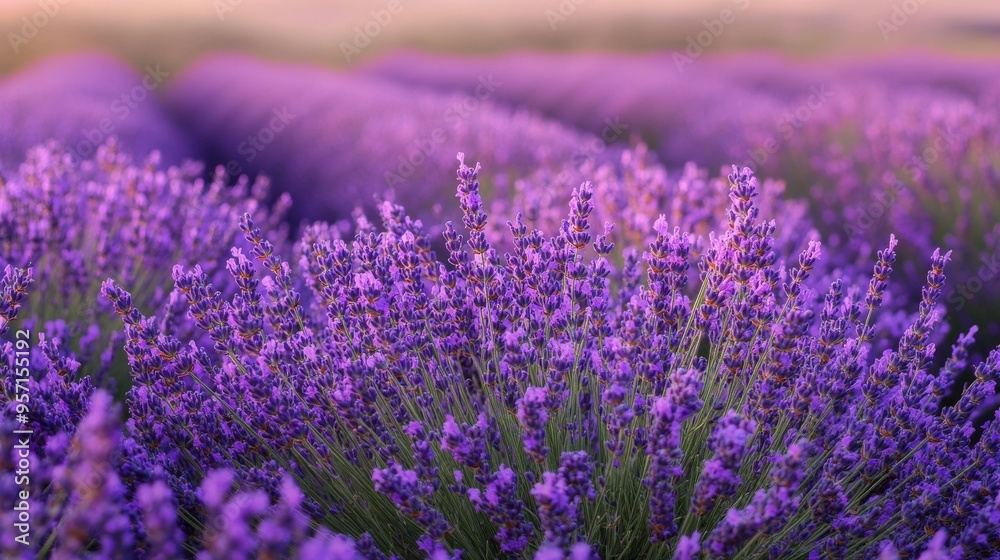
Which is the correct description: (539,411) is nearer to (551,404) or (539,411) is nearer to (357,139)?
(551,404)

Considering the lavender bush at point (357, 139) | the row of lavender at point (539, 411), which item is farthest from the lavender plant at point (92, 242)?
the lavender bush at point (357, 139)

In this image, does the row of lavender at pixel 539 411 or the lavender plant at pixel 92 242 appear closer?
the row of lavender at pixel 539 411

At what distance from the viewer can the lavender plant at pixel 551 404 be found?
1533mm

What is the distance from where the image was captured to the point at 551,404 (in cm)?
149

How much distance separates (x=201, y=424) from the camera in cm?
169

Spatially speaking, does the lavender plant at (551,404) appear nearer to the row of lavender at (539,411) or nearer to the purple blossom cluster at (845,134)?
the row of lavender at (539,411)

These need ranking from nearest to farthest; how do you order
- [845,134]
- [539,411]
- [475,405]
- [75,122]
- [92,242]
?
[539,411] → [475,405] → [92,242] → [845,134] → [75,122]

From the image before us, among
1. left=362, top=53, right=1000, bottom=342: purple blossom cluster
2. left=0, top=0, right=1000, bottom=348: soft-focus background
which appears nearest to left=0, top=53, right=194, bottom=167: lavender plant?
left=0, top=0, right=1000, bottom=348: soft-focus background

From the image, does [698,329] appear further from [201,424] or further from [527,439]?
[201,424]

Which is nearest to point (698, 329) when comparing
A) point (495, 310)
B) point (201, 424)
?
point (495, 310)

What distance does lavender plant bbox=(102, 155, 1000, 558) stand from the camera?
60.4 inches

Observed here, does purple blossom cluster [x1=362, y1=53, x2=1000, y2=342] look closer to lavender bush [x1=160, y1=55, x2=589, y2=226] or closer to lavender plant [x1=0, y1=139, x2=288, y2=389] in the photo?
lavender bush [x1=160, y1=55, x2=589, y2=226]

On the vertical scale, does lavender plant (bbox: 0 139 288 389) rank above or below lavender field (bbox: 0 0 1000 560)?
above

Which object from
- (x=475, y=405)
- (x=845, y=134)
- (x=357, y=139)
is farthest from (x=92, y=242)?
(x=845, y=134)
